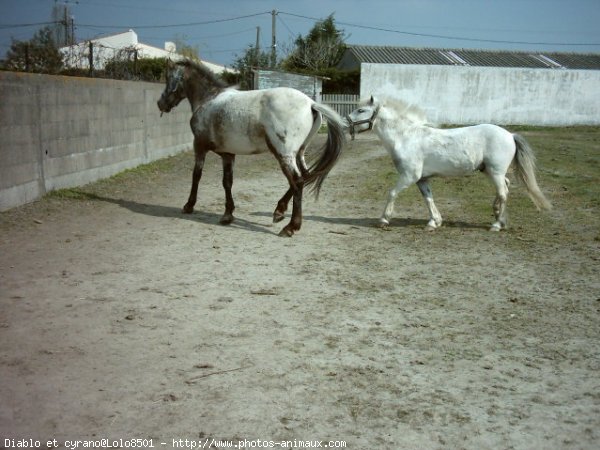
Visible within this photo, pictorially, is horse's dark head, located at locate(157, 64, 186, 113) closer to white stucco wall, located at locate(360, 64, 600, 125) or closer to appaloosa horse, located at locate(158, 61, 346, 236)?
appaloosa horse, located at locate(158, 61, 346, 236)

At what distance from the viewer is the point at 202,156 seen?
8.08 metres

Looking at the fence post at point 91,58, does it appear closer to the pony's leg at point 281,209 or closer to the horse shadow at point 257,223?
the horse shadow at point 257,223

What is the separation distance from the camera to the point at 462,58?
3538cm

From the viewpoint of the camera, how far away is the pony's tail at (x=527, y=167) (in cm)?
746

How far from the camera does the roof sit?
3378 cm

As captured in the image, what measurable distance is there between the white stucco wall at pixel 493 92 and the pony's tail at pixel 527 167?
75.5 ft

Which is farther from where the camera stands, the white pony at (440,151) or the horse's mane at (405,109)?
the horse's mane at (405,109)

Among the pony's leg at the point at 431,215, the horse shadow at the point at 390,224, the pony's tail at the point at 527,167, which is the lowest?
the horse shadow at the point at 390,224

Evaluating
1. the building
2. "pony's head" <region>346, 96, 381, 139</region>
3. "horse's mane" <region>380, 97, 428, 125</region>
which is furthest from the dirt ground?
the building

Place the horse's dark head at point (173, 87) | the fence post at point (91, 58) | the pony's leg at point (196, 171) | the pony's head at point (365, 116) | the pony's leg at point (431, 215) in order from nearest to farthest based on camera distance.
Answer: the pony's leg at point (431, 215), the pony's head at point (365, 116), the pony's leg at point (196, 171), the horse's dark head at point (173, 87), the fence post at point (91, 58)

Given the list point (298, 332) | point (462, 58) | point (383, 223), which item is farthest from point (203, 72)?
point (462, 58)

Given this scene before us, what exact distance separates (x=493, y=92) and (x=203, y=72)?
84.0ft

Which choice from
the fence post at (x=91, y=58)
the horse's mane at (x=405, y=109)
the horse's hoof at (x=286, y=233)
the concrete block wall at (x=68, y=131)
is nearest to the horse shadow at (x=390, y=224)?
the horse's hoof at (x=286, y=233)

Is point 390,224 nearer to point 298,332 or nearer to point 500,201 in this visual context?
point 500,201
